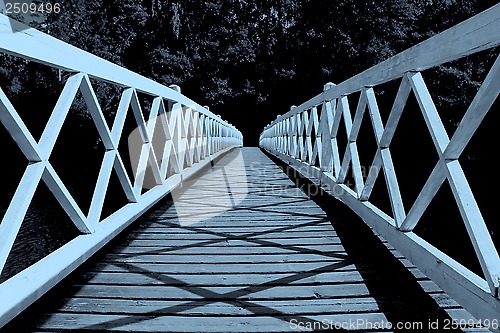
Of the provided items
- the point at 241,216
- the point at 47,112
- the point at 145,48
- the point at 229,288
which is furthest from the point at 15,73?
the point at 229,288

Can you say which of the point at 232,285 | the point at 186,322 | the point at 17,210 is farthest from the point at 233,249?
the point at 17,210

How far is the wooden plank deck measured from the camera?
1.81 m

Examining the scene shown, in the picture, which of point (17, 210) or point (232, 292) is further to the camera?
point (232, 292)

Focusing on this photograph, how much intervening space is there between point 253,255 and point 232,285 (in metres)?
0.50

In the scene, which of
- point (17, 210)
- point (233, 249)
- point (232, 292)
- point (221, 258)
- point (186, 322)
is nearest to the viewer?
point (17, 210)

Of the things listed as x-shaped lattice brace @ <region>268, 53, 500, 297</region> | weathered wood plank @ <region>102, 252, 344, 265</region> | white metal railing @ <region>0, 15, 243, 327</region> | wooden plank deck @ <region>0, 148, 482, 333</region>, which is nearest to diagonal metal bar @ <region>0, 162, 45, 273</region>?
white metal railing @ <region>0, 15, 243, 327</region>

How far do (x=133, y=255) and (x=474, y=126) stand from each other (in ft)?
5.97

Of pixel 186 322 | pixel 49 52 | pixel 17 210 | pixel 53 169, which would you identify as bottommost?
pixel 186 322

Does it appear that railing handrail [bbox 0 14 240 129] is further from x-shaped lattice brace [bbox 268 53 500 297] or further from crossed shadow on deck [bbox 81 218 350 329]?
x-shaped lattice brace [bbox 268 53 500 297]

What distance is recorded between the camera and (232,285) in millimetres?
2199

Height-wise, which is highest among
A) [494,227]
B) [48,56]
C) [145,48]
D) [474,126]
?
[145,48]

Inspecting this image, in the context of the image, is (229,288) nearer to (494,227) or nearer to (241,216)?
(241,216)

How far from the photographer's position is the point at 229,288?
2162 mm

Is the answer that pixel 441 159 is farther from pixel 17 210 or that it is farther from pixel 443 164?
pixel 17 210
